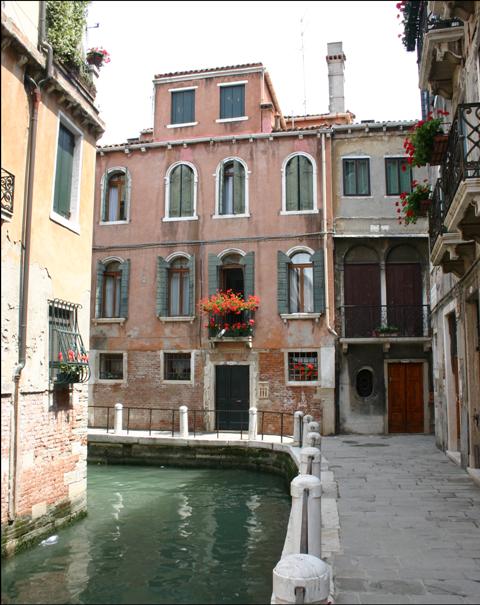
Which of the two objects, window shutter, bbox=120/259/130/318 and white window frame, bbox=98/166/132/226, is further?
white window frame, bbox=98/166/132/226

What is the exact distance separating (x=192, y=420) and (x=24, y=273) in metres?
11.5

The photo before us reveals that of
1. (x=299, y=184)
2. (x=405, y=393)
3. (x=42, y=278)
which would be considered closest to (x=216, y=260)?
(x=299, y=184)

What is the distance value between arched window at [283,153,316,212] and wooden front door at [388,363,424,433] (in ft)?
18.2

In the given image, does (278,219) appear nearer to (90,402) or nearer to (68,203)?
(90,402)

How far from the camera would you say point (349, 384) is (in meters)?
17.8

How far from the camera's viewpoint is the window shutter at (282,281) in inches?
716

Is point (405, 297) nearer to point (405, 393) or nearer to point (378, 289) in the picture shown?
point (378, 289)

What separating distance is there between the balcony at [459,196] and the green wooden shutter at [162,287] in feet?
33.3

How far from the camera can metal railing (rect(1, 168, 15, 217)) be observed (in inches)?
283

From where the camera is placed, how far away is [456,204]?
770 cm

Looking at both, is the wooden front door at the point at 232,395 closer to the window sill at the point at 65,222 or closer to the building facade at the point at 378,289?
the building facade at the point at 378,289

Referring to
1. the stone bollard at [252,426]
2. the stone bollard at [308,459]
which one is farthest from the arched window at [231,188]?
the stone bollard at [308,459]

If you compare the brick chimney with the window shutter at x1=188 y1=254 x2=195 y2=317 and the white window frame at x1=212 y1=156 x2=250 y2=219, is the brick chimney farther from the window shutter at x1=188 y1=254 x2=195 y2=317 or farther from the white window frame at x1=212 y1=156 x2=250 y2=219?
the window shutter at x1=188 y1=254 x2=195 y2=317

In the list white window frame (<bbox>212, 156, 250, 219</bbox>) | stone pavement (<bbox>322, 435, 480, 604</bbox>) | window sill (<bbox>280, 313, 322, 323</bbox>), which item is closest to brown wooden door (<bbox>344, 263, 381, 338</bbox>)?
window sill (<bbox>280, 313, 322, 323</bbox>)
